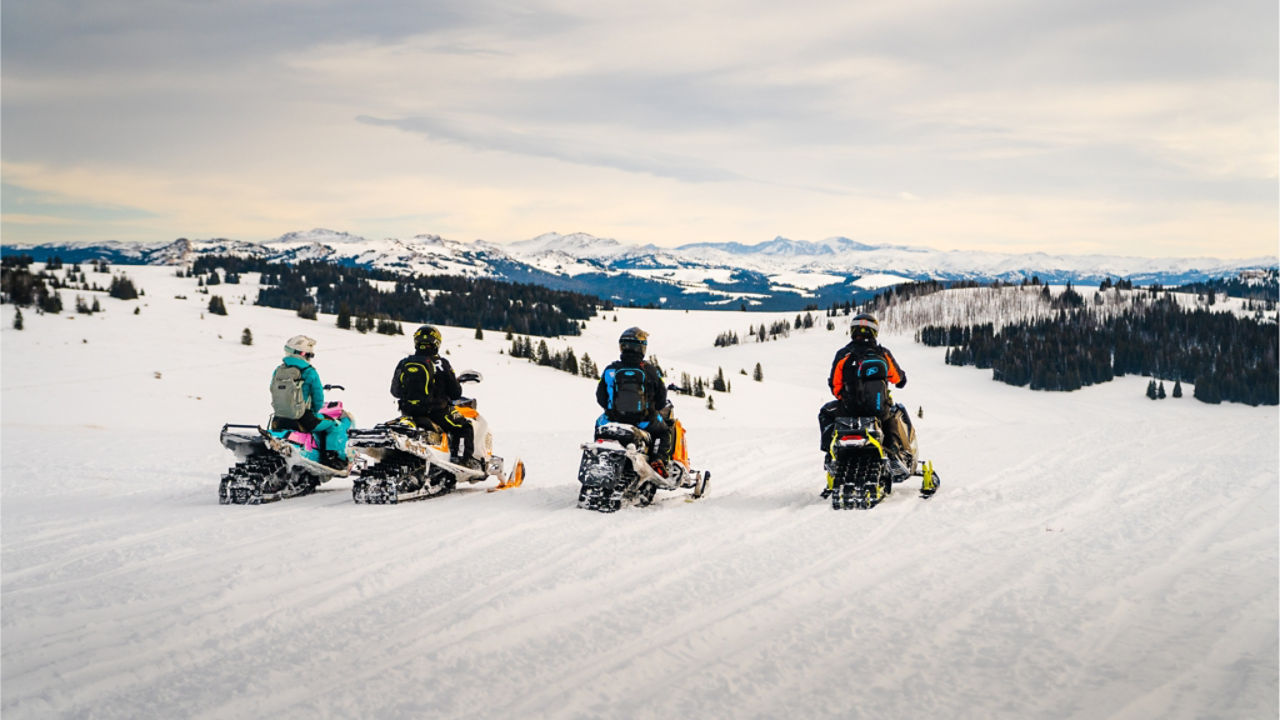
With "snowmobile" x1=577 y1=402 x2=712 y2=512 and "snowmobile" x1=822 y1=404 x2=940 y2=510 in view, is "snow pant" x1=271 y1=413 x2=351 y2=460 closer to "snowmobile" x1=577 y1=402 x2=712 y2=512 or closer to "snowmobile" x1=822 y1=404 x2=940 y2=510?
"snowmobile" x1=577 y1=402 x2=712 y2=512

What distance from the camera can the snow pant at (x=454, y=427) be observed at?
9.25m

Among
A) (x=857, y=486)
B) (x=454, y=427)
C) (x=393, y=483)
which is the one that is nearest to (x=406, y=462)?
(x=393, y=483)

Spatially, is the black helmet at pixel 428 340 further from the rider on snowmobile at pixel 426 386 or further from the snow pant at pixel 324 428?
the snow pant at pixel 324 428

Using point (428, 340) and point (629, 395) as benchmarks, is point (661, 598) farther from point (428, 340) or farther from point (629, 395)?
point (428, 340)

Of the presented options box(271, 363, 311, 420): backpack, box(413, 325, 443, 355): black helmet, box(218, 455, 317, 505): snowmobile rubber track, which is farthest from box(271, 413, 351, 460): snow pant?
box(413, 325, 443, 355): black helmet

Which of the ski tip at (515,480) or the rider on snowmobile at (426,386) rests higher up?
the rider on snowmobile at (426,386)

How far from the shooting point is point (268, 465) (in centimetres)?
898

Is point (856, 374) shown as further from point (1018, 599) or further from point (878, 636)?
point (878, 636)

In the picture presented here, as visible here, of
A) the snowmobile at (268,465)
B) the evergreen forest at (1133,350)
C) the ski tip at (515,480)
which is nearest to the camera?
the snowmobile at (268,465)

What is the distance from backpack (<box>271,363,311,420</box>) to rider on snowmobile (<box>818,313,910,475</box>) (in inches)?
263

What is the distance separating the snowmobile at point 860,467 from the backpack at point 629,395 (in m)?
2.35

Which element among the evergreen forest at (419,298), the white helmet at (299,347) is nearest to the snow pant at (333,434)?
the white helmet at (299,347)

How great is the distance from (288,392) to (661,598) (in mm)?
6395

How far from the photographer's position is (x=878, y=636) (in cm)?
415
